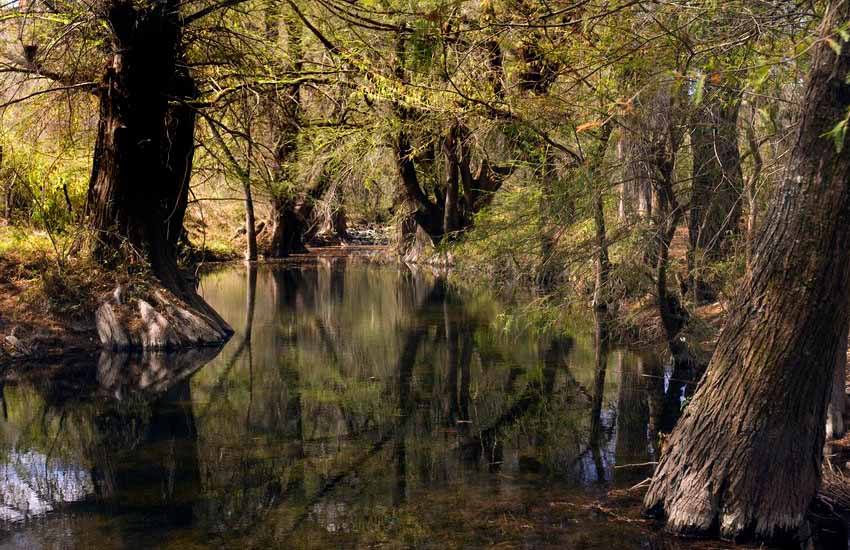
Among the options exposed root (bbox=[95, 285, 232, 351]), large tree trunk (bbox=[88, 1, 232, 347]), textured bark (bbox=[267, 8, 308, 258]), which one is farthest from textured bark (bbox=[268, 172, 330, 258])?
exposed root (bbox=[95, 285, 232, 351])

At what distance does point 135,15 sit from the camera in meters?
13.2

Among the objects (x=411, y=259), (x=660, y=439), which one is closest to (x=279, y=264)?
(x=411, y=259)

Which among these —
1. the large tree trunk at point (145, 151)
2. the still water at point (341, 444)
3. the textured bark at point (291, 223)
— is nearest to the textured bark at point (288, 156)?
the textured bark at point (291, 223)

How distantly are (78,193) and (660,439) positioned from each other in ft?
53.5

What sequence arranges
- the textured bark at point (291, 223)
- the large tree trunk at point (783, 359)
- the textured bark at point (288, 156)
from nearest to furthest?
the large tree trunk at point (783, 359)
the textured bark at point (288, 156)
the textured bark at point (291, 223)

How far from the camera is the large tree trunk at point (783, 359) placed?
17.3 feet

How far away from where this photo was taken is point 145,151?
46.5ft

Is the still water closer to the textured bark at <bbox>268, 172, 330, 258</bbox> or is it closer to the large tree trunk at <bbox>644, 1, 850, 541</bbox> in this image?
the large tree trunk at <bbox>644, 1, 850, 541</bbox>

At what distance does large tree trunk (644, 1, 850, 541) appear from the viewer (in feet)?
17.3

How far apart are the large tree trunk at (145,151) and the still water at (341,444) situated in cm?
173

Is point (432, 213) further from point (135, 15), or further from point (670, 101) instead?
point (670, 101)

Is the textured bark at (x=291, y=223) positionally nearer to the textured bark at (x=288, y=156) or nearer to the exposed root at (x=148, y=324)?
the textured bark at (x=288, y=156)

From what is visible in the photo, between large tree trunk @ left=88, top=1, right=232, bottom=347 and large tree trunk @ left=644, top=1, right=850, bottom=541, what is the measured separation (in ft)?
32.0

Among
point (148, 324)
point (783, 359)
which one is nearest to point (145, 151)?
point (148, 324)
